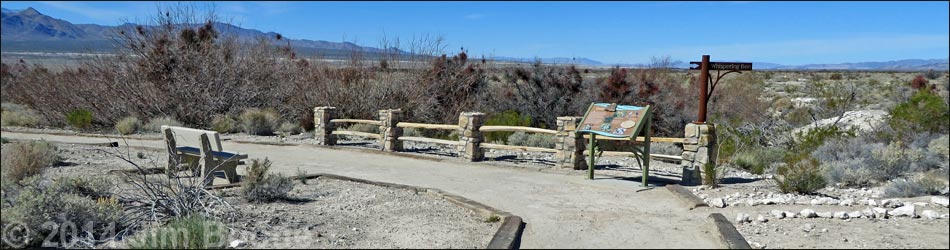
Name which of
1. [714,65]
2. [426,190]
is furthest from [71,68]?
[714,65]

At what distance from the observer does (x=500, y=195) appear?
9.53 m

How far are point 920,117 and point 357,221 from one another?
9045mm

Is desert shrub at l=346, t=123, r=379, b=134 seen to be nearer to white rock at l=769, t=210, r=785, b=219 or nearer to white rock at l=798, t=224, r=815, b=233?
white rock at l=769, t=210, r=785, b=219

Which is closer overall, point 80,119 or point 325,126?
point 325,126

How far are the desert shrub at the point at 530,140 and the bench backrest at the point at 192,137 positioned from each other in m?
7.97

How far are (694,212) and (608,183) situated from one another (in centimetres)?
234

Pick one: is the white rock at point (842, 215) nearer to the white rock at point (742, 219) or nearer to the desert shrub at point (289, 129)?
the white rock at point (742, 219)

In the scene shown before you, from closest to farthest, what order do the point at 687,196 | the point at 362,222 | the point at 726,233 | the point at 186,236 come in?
the point at 186,236
the point at 726,233
the point at 362,222
the point at 687,196

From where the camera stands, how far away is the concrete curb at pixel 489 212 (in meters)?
6.45

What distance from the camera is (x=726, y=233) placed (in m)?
6.74

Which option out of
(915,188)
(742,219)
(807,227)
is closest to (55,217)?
(742,219)

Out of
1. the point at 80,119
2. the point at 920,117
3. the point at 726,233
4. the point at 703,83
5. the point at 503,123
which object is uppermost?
the point at 703,83

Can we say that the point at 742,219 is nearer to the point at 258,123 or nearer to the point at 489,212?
the point at 489,212

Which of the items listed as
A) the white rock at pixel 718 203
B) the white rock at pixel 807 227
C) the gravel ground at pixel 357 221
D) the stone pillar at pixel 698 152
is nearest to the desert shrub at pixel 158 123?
the gravel ground at pixel 357 221
